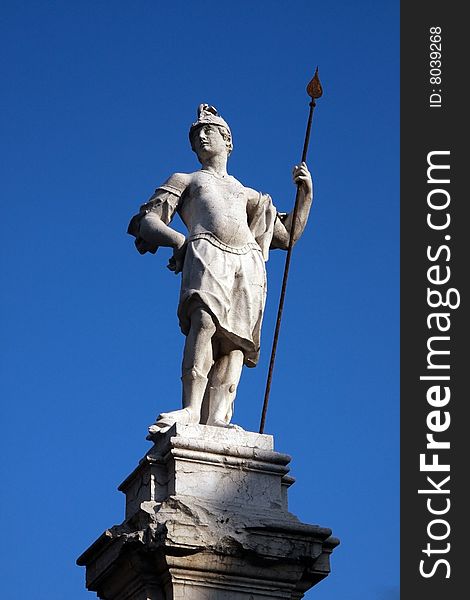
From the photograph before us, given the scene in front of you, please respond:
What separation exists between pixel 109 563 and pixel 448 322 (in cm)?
423

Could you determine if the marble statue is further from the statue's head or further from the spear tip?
the spear tip

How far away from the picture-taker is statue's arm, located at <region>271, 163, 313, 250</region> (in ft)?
42.0

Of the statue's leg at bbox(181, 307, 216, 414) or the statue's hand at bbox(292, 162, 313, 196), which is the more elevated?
the statue's hand at bbox(292, 162, 313, 196)

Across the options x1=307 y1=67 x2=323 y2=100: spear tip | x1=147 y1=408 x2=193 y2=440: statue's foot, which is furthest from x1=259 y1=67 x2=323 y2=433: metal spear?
x1=147 y1=408 x2=193 y2=440: statue's foot

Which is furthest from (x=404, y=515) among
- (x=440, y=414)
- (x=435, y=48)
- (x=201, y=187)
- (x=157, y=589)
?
(x=435, y=48)

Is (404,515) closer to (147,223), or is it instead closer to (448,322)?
(448,322)

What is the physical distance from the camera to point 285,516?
435 inches

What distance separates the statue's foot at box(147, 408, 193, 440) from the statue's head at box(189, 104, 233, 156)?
2.79 m

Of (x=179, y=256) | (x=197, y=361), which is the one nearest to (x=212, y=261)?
(x=179, y=256)

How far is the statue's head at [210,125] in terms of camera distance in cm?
1256

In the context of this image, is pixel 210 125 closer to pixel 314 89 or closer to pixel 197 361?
pixel 314 89

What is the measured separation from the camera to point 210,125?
41.2ft

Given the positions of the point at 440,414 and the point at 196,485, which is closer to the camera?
the point at 196,485

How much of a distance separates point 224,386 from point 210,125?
2.62 metres
